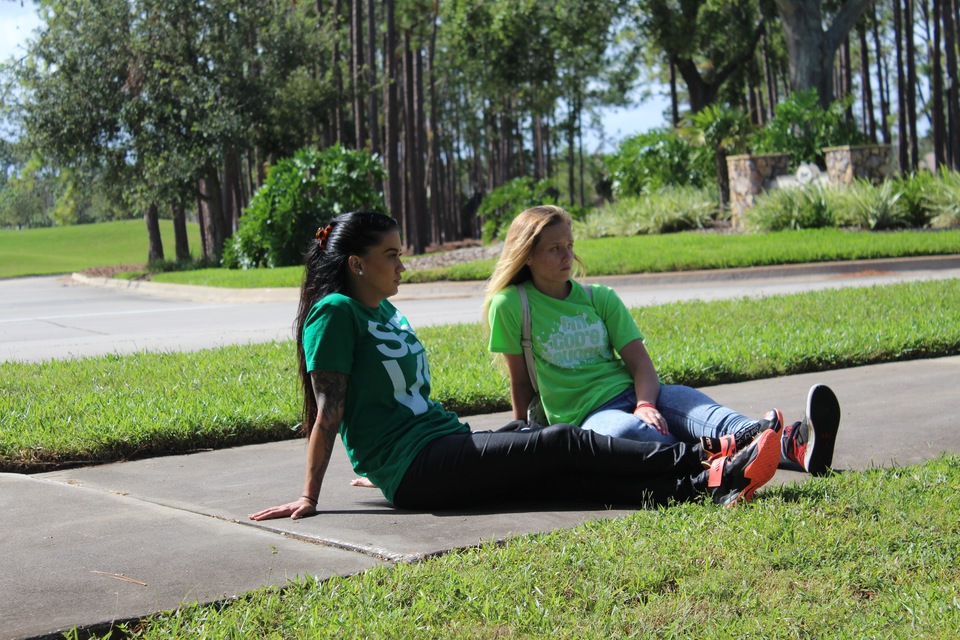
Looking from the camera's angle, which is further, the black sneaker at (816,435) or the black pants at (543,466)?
the black sneaker at (816,435)

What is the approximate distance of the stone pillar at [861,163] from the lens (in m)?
22.2

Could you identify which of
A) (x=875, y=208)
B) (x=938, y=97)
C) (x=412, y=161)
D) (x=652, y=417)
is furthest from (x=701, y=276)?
(x=938, y=97)

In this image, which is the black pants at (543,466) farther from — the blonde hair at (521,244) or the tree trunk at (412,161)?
the tree trunk at (412,161)

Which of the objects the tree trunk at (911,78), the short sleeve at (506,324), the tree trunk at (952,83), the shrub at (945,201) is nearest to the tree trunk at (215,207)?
the shrub at (945,201)

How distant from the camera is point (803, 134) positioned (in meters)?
24.5

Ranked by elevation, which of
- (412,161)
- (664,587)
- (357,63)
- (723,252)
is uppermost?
(357,63)

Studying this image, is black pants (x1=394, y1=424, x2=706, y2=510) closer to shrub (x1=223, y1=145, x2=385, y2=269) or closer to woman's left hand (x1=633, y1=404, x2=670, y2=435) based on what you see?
woman's left hand (x1=633, y1=404, x2=670, y2=435)

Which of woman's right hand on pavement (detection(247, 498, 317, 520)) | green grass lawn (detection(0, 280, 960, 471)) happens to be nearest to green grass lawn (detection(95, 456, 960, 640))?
woman's right hand on pavement (detection(247, 498, 317, 520))

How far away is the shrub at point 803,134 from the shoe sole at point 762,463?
21.2 metres

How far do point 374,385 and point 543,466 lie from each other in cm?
75

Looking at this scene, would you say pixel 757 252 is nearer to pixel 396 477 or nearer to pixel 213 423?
pixel 213 423

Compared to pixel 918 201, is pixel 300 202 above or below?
above

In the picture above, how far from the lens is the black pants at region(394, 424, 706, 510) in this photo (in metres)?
4.31

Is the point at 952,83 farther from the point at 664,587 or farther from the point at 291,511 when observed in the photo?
the point at 664,587
